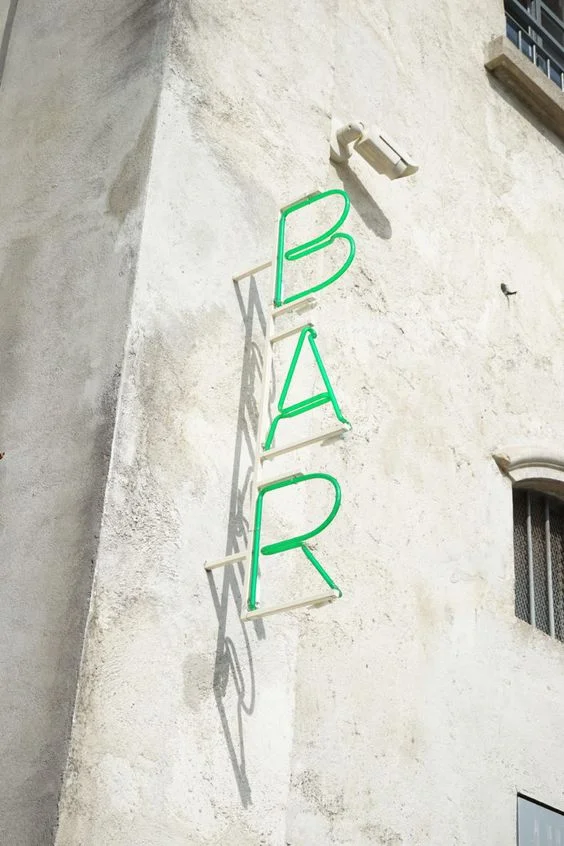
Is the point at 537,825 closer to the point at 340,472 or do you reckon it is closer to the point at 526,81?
the point at 340,472

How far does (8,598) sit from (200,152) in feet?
8.06

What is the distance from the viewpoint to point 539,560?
28.7ft

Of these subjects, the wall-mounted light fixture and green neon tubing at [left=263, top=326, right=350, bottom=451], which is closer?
green neon tubing at [left=263, top=326, right=350, bottom=451]

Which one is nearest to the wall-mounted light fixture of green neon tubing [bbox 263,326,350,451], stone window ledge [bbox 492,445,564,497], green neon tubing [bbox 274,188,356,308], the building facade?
the building facade

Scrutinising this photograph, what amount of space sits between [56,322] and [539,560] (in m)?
3.75

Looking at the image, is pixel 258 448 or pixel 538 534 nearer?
pixel 258 448

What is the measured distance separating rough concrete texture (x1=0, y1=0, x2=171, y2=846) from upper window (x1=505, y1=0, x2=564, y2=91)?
457 cm

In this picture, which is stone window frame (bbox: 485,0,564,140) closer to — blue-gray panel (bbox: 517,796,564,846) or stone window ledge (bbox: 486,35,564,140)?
stone window ledge (bbox: 486,35,564,140)

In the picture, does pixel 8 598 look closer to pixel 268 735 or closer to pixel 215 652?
pixel 215 652

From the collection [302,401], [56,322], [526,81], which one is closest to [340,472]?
[302,401]

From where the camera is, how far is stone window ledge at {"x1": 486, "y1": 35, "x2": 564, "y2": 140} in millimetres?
10000

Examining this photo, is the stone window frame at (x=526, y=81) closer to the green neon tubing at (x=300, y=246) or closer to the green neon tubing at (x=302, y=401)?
the green neon tubing at (x=300, y=246)

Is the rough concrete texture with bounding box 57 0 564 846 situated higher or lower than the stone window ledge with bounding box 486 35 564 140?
lower

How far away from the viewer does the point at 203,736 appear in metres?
5.74
